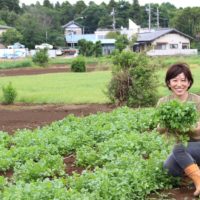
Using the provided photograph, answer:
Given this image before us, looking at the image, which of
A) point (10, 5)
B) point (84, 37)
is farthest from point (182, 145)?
point (10, 5)

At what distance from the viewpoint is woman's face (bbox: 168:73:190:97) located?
248 inches

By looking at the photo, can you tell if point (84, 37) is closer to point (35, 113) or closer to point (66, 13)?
point (66, 13)

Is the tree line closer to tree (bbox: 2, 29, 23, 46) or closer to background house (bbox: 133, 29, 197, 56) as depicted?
tree (bbox: 2, 29, 23, 46)

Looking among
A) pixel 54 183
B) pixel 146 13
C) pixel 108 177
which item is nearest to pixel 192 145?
pixel 108 177

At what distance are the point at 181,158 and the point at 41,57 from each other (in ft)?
137

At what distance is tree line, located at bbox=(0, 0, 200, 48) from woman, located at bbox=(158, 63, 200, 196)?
71.6 m

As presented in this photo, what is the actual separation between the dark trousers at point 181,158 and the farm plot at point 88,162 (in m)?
0.13

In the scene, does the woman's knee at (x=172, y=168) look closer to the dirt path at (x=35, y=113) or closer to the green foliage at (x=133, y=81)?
the dirt path at (x=35, y=113)

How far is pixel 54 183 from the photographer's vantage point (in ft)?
18.9

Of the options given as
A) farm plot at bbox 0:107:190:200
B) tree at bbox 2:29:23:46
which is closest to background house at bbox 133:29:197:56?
tree at bbox 2:29:23:46

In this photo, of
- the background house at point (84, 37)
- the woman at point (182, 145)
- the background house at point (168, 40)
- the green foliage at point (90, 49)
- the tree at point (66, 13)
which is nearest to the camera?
the woman at point (182, 145)

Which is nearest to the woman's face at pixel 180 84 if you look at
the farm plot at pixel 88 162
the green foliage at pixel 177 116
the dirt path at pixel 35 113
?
the green foliage at pixel 177 116

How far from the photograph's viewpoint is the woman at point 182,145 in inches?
245

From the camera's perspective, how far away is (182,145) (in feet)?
20.6
